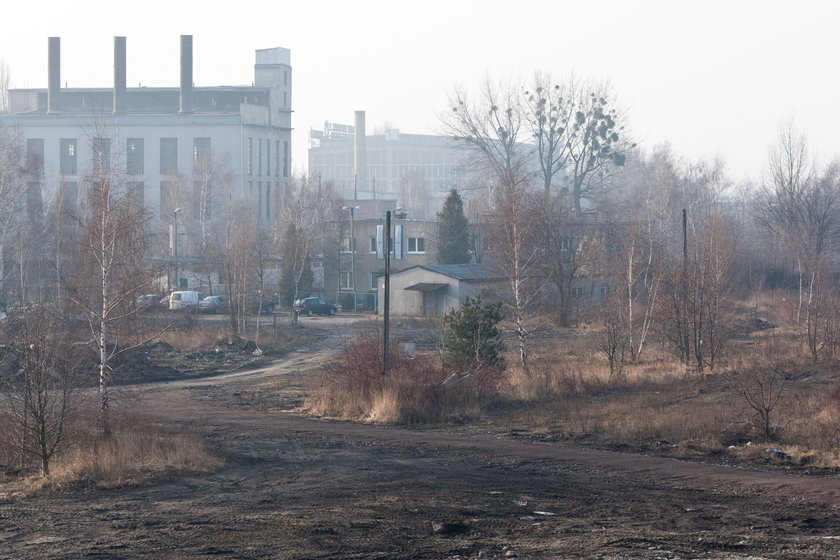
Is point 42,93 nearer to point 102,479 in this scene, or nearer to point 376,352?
point 376,352

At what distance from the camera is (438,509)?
37.3 ft

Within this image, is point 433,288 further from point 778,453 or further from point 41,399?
point 41,399

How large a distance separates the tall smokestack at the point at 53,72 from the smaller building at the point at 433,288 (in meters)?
40.1

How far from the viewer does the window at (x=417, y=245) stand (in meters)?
56.1

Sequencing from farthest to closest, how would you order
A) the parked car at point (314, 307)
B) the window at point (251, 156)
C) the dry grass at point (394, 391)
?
the window at point (251, 156) < the parked car at point (314, 307) < the dry grass at point (394, 391)

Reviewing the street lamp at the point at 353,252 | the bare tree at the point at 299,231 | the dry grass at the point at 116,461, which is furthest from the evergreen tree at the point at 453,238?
the dry grass at the point at 116,461

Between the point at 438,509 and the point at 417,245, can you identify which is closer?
the point at 438,509

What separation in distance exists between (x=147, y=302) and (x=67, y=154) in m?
58.7

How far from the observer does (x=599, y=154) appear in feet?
199

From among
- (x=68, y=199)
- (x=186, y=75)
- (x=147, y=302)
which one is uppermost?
(x=186, y=75)

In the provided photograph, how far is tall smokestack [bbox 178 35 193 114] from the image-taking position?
7225 cm

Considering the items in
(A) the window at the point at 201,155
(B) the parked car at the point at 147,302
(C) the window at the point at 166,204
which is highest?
(A) the window at the point at 201,155

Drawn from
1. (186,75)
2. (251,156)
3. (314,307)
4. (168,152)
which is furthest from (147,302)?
(186,75)

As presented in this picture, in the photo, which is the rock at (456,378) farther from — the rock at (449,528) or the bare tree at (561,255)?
the bare tree at (561,255)
